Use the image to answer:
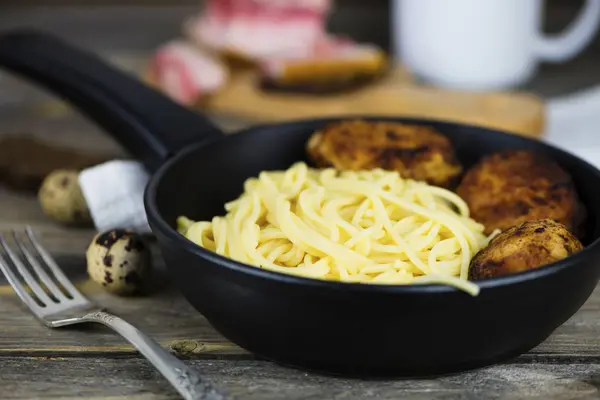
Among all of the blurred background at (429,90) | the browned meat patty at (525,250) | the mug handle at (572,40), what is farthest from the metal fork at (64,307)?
the mug handle at (572,40)

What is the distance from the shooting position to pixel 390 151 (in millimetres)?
1797

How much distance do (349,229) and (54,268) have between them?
1.98ft

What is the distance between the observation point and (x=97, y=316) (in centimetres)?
150

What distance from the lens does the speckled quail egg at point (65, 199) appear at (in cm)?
195

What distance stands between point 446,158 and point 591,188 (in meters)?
0.29

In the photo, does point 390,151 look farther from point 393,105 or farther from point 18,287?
point 393,105

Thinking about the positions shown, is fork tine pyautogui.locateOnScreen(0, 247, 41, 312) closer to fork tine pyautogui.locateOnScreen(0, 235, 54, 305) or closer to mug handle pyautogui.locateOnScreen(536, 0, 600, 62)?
fork tine pyautogui.locateOnScreen(0, 235, 54, 305)

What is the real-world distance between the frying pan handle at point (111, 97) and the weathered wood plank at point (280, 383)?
0.54 meters

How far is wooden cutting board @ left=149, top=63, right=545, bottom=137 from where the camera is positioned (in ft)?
8.50

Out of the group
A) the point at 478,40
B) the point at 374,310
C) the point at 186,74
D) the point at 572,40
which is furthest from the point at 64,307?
the point at 572,40

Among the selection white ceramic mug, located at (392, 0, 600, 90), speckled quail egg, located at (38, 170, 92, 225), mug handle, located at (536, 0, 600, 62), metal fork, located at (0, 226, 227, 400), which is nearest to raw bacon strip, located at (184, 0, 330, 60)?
white ceramic mug, located at (392, 0, 600, 90)

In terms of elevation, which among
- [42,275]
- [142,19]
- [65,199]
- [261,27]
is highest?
[142,19]

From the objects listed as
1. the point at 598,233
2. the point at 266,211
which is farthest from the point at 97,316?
the point at 598,233

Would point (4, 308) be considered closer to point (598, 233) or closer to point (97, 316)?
point (97, 316)
